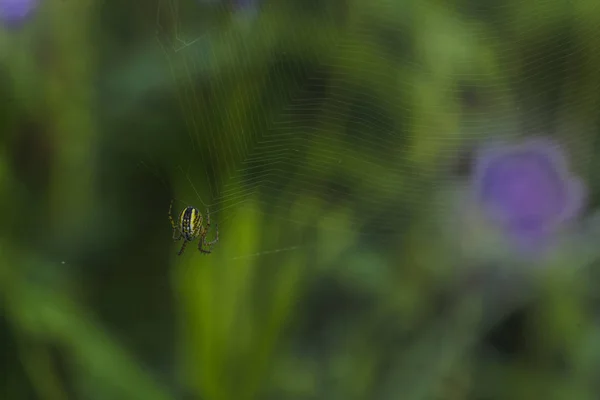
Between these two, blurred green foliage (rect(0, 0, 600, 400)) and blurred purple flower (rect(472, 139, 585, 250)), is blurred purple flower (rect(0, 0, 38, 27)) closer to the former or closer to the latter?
blurred green foliage (rect(0, 0, 600, 400))

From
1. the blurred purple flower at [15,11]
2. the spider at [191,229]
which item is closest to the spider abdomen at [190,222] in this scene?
the spider at [191,229]

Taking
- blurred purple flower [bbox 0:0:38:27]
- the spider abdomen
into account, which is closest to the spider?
the spider abdomen

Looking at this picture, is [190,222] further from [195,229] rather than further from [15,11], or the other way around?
[15,11]

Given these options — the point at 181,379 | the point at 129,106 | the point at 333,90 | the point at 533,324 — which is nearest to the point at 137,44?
the point at 129,106

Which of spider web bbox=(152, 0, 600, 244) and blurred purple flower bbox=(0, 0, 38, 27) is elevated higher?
blurred purple flower bbox=(0, 0, 38, 27)

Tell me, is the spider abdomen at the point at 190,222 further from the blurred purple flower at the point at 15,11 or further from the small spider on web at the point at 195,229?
the blurred purple flower at the point at 15,11

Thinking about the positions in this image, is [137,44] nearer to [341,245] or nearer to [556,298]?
[341,245]

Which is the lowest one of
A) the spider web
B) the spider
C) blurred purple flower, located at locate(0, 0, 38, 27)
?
the spider

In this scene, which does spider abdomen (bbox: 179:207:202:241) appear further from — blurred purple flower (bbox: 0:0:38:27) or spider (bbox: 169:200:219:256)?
blurred purple flower (bbox: 0:0:38:27)
